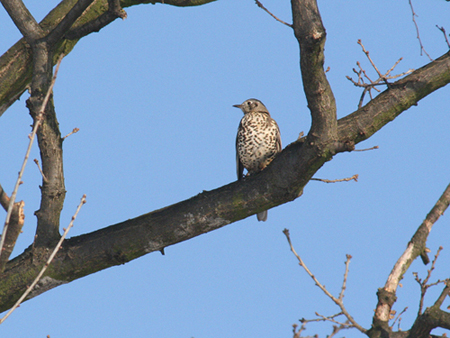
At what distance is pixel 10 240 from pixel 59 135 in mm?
1379

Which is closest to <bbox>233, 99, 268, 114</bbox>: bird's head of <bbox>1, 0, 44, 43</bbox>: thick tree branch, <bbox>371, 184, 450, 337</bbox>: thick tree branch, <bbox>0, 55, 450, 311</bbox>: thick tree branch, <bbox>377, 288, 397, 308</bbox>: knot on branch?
<bbox>0, 55, 450, 311</bbox>: thick tree branch

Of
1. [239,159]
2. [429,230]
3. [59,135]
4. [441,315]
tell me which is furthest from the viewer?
[239,159]

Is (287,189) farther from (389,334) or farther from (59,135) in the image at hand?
(59,135)

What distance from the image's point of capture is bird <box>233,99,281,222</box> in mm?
5805

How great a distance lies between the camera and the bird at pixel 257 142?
19.0 ft

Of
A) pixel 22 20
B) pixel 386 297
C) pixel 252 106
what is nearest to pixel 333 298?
pixel 386 297

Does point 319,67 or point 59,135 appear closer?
point 319,67

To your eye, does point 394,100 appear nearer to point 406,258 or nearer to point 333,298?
point 406,258

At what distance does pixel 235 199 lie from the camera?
3904 millimetres

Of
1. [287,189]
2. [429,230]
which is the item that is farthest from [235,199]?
[429,230]

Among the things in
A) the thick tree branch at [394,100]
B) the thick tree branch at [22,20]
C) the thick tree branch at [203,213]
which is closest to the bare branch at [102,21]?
the thick tree branch at [22,20]

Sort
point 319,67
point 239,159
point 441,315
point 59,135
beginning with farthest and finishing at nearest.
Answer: point 239,159, point 59,135, point 319,67, point 441,315

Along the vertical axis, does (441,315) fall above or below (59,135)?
below

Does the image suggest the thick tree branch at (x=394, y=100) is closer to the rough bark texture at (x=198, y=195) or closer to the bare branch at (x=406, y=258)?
the rough bark texture at (x=198, y=195)
